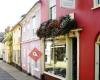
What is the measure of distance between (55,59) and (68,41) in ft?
8.96

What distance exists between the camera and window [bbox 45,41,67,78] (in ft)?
58.0

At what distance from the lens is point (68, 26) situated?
51.8 feet

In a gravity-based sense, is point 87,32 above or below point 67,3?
below

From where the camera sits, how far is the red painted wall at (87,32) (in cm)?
1359

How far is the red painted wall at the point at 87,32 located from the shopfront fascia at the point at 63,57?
0.45 meters

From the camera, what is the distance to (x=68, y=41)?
661 inches

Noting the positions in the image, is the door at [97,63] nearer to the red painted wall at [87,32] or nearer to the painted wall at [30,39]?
the red painted wall at [87,32]

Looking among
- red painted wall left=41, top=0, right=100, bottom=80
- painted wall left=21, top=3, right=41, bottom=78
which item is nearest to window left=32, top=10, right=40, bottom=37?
painted wall left=21, top=3, right=41, bottom=78

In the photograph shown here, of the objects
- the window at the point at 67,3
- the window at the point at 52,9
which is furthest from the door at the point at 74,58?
the window at the point at 52,9

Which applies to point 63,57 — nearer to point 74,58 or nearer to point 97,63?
point 74,58

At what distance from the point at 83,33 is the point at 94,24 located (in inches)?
48.1

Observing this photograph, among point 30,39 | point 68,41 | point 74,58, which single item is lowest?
point 74,58

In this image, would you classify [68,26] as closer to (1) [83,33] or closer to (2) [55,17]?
(1) [83,33]

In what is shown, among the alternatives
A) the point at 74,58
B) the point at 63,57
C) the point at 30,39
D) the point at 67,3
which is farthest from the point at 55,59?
the point at 30,39
